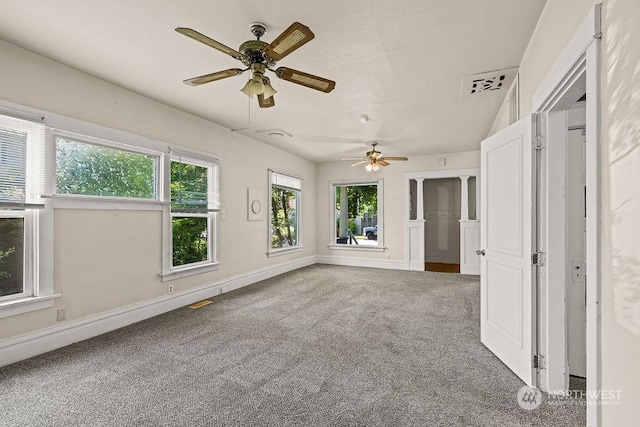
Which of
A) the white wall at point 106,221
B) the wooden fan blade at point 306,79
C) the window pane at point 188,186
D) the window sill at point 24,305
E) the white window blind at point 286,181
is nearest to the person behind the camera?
the wooden fan blade at point 306,79

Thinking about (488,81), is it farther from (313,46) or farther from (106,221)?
(106,221)

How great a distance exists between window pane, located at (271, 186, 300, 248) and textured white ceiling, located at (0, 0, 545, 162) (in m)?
2.59

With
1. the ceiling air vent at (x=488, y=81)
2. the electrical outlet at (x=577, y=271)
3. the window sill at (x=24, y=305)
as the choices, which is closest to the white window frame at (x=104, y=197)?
the window sill at (x=24, y=305)

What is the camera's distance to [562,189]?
206cm

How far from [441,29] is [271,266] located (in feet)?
16.1

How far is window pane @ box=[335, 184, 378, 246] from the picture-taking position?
7883 millimetres

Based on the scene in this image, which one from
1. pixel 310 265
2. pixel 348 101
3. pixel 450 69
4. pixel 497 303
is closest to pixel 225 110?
pixel 348 101

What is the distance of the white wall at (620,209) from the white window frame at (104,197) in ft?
13.1

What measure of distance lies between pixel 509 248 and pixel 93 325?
4081 mm

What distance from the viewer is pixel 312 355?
2650 mm

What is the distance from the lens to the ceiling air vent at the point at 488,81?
2.91m

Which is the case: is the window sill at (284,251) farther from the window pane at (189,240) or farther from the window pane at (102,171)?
the window pane at (102,171)

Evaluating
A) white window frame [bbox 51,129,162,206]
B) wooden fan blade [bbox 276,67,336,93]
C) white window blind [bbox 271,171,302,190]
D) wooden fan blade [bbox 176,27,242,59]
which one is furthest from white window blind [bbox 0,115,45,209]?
white window blind [bbox 271,171,302,190]
